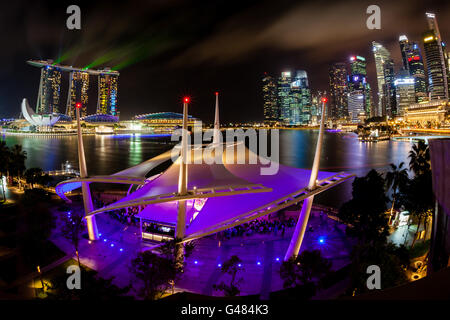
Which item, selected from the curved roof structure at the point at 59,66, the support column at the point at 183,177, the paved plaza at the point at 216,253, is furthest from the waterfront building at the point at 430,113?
the curved roof structure at the point at 59,66

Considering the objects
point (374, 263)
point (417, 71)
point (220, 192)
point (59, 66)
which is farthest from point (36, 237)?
point (417, 71)

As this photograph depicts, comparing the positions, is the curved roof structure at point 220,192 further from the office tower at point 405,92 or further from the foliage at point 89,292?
the office tower at point 405,92

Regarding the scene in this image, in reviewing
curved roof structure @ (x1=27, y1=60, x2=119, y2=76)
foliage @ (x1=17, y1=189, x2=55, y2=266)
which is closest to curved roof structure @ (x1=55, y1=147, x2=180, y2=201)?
foliage @ (x1=17, y1=189, x2=55, y2=266)

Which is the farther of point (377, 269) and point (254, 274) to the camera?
point (254, 274)

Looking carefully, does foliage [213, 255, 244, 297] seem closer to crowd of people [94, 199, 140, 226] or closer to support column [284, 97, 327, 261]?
support column [284, 97, 327, 261]

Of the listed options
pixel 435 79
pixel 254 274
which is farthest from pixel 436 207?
pixel 435 79
